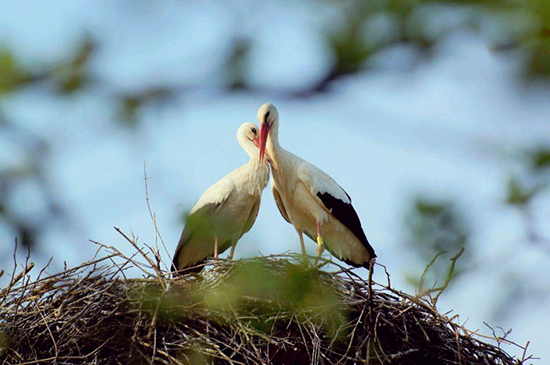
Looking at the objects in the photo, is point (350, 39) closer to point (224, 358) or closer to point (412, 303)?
point (224, 358)

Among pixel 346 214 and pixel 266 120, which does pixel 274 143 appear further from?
pixel 346 214

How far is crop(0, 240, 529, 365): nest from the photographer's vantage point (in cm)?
416

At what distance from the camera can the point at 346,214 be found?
20.2 ft

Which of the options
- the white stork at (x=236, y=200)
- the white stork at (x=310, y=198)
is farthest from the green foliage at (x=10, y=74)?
the white stork at (x=310, y=198)

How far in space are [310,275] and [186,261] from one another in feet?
9.01

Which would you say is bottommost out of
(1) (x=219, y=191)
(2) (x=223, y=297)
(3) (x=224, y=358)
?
(3) (x=224, y=358)

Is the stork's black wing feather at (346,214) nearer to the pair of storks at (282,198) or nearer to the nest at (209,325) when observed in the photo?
the pair of storks at (282,198)

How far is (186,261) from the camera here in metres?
6.15

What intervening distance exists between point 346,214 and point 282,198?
0.52m

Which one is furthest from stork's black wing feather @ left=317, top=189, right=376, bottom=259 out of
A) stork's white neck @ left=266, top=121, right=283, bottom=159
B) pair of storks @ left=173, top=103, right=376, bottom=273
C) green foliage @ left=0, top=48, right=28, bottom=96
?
green foliage @ left=0, top=48, right=28, bottom=96

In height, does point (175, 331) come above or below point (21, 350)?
above

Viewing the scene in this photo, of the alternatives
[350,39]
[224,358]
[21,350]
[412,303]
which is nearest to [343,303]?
[412,303]

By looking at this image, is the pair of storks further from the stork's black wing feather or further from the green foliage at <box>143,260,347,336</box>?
the green foliage at <box>143,260,347,336</box>

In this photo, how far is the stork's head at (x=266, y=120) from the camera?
604 cm
